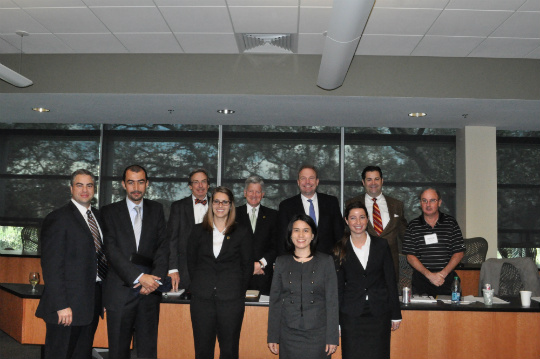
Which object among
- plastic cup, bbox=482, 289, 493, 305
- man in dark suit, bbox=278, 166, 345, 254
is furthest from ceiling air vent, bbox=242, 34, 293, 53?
plastic cup, bbox=482, 289, 493, 305

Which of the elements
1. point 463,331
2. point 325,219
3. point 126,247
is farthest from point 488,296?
point 126,247

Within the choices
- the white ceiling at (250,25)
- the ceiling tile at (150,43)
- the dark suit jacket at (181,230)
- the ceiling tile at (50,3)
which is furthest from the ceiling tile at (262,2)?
the dark suit jacket at (181,230)

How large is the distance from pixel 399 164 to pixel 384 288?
5.81 m

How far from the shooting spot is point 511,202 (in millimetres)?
8758

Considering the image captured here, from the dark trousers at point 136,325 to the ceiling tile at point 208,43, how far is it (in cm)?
A: 316

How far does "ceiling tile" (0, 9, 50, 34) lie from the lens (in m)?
5.07

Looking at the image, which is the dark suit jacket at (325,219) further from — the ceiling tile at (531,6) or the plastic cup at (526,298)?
the ceiling tile at (531,6)

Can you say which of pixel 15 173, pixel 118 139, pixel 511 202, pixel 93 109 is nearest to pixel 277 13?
pixel 93 109

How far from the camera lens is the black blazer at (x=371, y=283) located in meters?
3.35

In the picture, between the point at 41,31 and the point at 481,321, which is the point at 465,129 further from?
the point at 41,31

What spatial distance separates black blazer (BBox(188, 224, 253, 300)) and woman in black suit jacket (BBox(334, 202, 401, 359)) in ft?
2.26

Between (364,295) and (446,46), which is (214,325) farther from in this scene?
(446,46)

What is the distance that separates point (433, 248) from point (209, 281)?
199 centimetres

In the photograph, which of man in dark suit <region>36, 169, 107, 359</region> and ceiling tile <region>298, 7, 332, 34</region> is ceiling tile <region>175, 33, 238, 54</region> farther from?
man in dark suit <region>36, 169, 107, 359</region>
